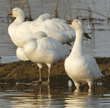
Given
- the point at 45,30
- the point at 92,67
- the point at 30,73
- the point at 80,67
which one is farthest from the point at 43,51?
the point at 45,30

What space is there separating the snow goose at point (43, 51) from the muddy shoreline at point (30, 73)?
387 mm

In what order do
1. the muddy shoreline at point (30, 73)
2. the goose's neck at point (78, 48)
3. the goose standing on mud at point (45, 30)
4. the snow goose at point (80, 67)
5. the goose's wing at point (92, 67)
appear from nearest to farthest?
the snow goose at point (80, 67) < the goose's wing at point (92, 67) < the goose's neck at point (78, 48) < the muddy shoreline at point (30, 73) < the goose standing on mud at point (45, 30)

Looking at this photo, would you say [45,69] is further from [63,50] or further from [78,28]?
[78,28]

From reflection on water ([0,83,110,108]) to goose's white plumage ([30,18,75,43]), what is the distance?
4450mm

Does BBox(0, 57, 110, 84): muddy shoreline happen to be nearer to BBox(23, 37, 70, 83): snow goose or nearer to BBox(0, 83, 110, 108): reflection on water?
BBox(23, 37, 70, 83): snow goose

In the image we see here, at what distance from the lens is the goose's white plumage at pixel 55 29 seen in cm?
1369

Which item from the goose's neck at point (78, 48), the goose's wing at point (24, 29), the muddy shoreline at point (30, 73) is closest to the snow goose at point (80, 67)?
the goose's neck at point (78, 48)

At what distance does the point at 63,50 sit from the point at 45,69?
3.39ft

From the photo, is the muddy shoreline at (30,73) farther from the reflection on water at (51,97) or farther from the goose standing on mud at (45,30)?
the goose standing on mud at (45,30)

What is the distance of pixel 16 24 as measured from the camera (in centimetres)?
1546

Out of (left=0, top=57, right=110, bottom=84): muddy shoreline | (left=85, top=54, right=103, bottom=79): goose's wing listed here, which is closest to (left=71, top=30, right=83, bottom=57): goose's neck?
(left=85, top=54, right=103, bottom=79): goose's wing

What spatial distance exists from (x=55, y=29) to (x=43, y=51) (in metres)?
3.06

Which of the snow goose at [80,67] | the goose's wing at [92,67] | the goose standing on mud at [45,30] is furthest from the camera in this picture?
the goose standing on mud at [45,30]

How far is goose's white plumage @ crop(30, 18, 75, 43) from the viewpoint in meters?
13.7
